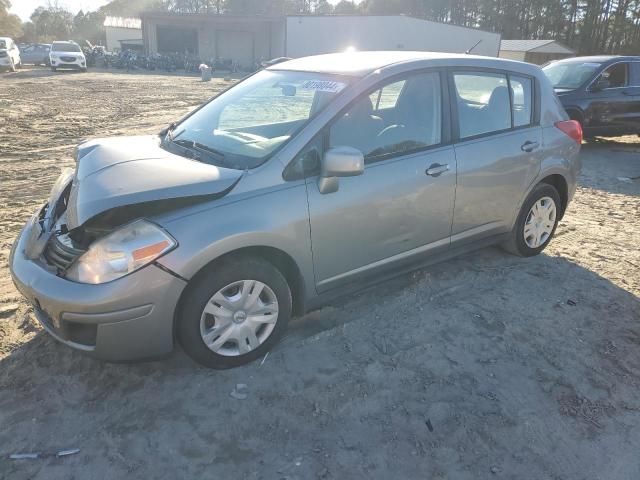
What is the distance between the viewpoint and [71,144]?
9.78 m

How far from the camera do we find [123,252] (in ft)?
8.38

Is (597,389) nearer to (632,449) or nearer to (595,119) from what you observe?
(632,449)

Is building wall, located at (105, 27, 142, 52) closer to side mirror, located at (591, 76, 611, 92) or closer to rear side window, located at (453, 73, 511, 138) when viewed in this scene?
side mirror, located at (591, 76, 611, 92)

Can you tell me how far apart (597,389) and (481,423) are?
84 cm

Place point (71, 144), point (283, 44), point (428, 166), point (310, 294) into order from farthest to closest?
point (283, 44)
point (71, 144)
point (428, 166)
point (310, 294)

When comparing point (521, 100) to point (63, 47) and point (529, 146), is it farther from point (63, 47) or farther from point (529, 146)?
point (63, 47)

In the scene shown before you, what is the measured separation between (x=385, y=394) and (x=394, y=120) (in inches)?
73.0

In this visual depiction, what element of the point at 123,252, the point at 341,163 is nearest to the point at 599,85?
the point at 341,163

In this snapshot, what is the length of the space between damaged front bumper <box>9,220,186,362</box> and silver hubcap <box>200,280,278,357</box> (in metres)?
0.23

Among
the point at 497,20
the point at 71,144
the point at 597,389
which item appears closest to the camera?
the point at 597,389

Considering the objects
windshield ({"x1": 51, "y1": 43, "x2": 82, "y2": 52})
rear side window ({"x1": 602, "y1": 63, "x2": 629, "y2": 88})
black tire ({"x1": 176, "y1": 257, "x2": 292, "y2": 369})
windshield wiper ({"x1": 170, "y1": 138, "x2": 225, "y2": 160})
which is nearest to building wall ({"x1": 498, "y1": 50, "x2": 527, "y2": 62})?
windshield ({"x1": 51, "y1": 43, "x2": 82, "y2": 52})

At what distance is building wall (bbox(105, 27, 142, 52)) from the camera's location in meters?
59.8

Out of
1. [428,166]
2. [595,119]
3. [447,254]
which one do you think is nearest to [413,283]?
[447,254]

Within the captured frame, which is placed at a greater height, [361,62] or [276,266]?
[361,62]
